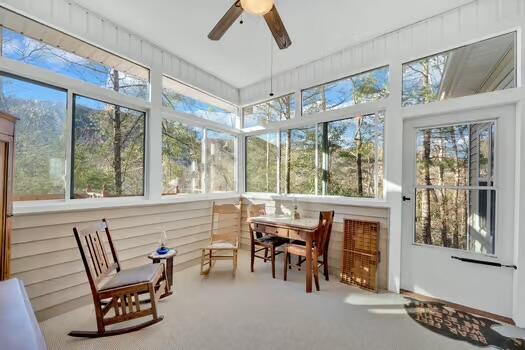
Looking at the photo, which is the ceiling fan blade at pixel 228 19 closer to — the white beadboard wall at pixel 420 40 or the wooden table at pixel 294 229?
the white beadboard wall at pixel 420 40

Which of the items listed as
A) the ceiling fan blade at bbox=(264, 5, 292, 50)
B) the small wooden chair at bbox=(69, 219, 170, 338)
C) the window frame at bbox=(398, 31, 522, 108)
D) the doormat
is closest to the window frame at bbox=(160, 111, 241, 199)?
the small wooden chair at bbox=(69, 219, 170, 338)

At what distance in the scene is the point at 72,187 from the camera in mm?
2529

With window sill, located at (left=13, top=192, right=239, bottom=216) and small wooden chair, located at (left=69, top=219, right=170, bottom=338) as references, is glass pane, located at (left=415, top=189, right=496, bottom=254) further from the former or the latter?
window sill, located at (left=13, top=192, right=239, bottom=216)

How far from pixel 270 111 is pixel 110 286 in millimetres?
3354

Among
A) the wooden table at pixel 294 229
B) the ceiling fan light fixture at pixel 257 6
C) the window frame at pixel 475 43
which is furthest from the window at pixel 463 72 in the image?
the ceiling fan light fixture at pixel 257 6

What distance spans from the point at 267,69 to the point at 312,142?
137cm

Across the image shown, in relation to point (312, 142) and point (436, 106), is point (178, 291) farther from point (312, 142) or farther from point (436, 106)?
point (436, 106)

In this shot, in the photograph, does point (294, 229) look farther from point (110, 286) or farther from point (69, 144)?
point (69, 144)

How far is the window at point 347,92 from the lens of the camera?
304 centimetres

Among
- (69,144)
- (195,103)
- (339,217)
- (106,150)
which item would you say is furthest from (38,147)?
(339,217)

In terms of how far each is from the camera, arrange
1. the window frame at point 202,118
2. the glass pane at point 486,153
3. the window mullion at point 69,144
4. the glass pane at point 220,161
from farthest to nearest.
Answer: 1. the glass pane at point 220,161
2. the window frame at point 202,118
3. the window mullion at point 69,144
4. the glass pane at point 486,153

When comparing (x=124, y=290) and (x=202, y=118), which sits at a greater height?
(x=202, y=118)

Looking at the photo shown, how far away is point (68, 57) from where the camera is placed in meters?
2.49

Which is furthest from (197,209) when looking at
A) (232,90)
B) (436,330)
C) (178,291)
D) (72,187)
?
(436,330)
